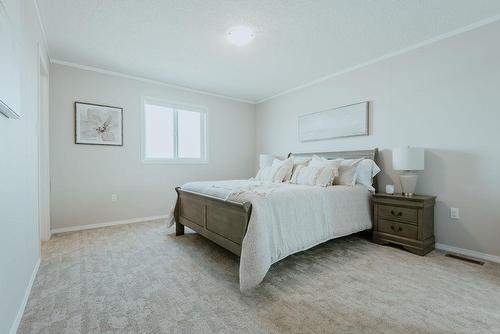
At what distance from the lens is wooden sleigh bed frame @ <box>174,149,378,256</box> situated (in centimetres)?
217

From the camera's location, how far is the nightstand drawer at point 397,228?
8.94 feet

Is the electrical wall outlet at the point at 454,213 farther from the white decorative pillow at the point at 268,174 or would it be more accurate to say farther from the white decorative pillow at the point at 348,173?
the white decorative pillow at the point at 268,174

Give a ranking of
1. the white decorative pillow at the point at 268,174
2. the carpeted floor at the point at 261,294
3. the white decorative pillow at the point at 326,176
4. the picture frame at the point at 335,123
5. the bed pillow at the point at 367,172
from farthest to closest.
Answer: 1. the white decorative pillow at the point at 268,174
2. the picture frame at the point at 335,123
3. the bed pillow at the point at 367,172
4. the white decorative pillow at the point at 326,176
5. the carpeted floor at the point at 261,294

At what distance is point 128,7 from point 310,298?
9.89 ft

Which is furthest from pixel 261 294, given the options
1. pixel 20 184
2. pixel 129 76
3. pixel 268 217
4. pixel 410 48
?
pixel 129 76

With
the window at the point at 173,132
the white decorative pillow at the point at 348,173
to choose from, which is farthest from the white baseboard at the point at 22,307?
the white decorative pillow at the point at 348,173

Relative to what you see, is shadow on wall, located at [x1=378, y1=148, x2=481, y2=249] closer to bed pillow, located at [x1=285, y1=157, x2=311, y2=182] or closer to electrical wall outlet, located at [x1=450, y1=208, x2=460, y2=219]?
electrical wall outlet, located at [x1=450, y1=208, x2=460, y2=219]

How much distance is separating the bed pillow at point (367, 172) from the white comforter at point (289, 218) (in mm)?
147

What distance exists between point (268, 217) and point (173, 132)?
10.7 ft

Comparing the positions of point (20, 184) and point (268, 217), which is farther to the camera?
point (268, 217)

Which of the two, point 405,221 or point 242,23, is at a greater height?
point 242,23

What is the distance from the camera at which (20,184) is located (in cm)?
169

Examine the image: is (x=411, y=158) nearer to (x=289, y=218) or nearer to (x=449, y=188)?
(x=449, y=188)

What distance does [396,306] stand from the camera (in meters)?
1.68
